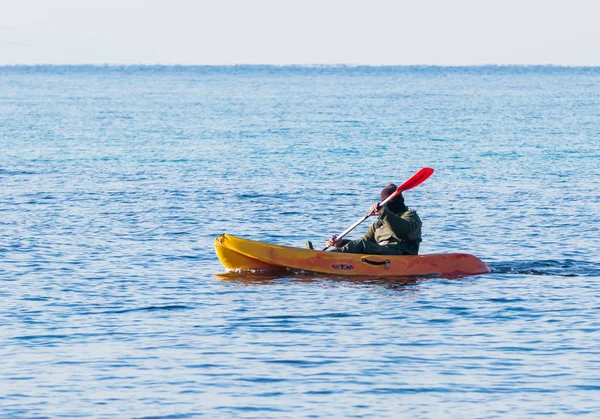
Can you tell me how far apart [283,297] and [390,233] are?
8.03ft

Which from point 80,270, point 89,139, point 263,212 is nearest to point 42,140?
point 89,139

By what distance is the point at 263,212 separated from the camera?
26484 millimetres

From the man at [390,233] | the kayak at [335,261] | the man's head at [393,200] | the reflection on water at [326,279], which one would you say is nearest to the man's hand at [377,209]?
the man at [390,233]

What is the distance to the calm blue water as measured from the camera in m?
12.0

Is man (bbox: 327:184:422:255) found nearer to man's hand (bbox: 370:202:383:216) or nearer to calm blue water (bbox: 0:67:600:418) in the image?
man's hand (bbox: 370:202:383:216)

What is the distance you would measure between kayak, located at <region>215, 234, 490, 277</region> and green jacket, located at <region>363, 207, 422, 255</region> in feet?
0.74

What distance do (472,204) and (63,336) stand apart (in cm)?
1561

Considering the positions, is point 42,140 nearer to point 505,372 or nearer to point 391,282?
point 391,282

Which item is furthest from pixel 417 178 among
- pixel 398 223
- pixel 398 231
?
pixel 398 223

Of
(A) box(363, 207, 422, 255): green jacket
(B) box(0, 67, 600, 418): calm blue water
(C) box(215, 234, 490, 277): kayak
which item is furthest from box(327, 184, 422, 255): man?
(B) box(0, 67, 600, 418): calm blue water

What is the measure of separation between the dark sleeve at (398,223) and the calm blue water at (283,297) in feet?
2.50

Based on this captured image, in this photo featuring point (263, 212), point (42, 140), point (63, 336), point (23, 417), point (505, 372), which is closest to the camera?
point (23, 417)

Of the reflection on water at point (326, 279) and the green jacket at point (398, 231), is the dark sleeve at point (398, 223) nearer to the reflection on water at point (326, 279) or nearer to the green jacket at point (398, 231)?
the green jacket at point (398, 231)

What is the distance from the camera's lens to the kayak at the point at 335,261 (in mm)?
18203
